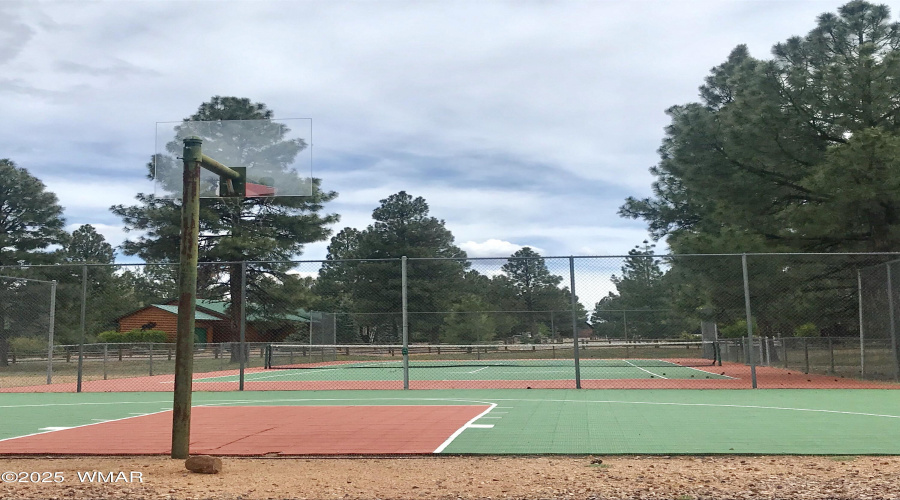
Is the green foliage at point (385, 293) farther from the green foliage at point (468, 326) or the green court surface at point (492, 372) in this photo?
the green court surface at point (492, 372)

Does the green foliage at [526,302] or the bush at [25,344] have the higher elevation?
the green foliage at [526,302]

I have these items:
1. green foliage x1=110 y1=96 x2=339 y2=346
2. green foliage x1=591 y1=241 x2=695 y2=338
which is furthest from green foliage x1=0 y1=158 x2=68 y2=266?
green foliage x1=591 y1=241 x2=695 y2=338

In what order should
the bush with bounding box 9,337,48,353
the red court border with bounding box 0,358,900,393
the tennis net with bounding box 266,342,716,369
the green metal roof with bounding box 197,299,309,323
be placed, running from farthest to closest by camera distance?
the green metal roof with bounding box 197,299,309,323 < the bush with bounding box 9,337,48,353 < the tennis net with bounding box 266,342,716,369 < the red court border with bounding box 0,358,900,393

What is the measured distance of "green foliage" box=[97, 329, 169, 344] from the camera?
925 inches

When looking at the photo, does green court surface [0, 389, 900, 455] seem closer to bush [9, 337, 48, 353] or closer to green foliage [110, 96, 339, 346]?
bush [9, 337, 48, 353]

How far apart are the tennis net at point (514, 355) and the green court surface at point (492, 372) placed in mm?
51

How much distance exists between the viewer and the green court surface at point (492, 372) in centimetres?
1669

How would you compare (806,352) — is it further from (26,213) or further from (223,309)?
(26,213)

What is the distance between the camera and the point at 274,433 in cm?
761

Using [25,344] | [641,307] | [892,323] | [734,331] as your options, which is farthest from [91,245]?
[892,323]

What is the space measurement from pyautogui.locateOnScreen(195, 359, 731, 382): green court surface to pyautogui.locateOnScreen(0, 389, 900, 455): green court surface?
3744 mm

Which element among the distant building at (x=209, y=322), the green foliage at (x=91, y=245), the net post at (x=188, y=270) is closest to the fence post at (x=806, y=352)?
the net post at (x=188, y=270)

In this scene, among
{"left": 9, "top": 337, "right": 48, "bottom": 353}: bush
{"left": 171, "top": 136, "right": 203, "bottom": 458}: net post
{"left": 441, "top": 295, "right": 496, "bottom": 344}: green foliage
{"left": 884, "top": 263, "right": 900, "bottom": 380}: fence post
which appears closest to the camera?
{"left": 171, "top": 136, "right": 203, "bottom": 458}: net post

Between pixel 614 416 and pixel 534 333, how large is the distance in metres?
8.51
